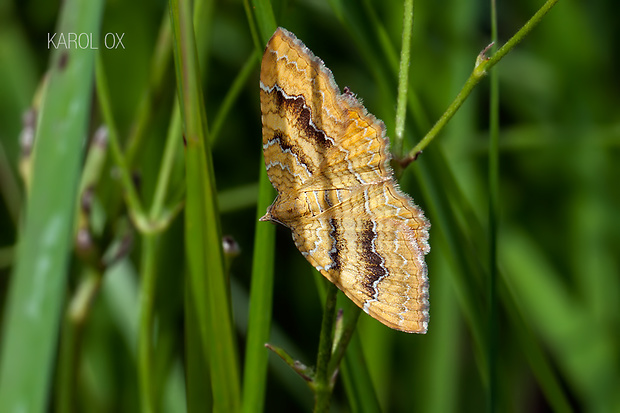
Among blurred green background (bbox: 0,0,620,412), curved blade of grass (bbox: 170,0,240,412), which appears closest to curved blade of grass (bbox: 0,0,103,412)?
curved blade of grass (bbox: 170,0,240,412)

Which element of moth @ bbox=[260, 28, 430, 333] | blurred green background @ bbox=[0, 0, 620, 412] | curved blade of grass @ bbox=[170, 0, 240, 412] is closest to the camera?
curved blade of grass @ bbox=[170, 0, 240, 412]

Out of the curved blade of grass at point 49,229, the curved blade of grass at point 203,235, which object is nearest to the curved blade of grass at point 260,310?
the curved blade of grass at point 203,235

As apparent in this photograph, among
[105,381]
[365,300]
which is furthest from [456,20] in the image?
[105,381]

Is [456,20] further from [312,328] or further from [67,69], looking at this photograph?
[67,69]

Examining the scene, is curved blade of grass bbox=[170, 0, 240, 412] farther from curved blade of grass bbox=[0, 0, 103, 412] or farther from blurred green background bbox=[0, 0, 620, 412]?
blurred green background bbox=[0, 0, 620, 412]

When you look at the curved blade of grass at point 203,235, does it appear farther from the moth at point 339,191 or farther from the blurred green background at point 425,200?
the blurred green background at point 425,200

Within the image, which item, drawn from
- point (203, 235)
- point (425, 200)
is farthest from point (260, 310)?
point (425, 200)
